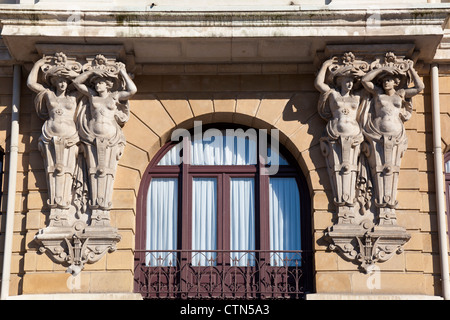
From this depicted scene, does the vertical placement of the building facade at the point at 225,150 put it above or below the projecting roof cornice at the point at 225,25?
below

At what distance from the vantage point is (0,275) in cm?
1664

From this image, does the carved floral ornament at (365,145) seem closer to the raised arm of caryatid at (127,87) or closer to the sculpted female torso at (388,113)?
the sculpted female torso at (388,113)

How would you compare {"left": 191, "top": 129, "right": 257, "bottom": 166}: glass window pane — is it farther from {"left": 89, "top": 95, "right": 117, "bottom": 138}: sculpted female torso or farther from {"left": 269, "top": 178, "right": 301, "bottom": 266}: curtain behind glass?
{"left": 89, "top": 95, "right": 117, "bottom": 138}: sculpted female torso

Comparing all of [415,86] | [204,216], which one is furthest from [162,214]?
[415,86]

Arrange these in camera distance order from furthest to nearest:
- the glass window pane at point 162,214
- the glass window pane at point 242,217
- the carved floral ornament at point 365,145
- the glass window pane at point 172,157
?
the glass window pane at point 172,157 → the glass window pane at point 162,214 → the glass window pane at point 242,217 → the carved floral ornament at point 365,145

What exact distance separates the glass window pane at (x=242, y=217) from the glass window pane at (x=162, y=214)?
982 millimetres

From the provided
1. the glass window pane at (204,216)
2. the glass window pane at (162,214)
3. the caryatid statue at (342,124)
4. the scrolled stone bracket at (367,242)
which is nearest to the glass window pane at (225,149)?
the glass window pane at (204,216)

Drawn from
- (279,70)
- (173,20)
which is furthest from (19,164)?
(279,70)

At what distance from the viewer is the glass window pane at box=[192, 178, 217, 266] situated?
56.6 ft

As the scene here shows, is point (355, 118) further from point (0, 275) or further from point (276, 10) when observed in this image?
point (0, 275)

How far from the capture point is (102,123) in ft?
54.9

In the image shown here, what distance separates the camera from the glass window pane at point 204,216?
17.3m

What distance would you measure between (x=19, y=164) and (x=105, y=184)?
1599 millimetres

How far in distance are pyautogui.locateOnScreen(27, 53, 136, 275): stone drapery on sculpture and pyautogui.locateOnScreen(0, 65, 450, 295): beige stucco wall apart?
0.26 meters
